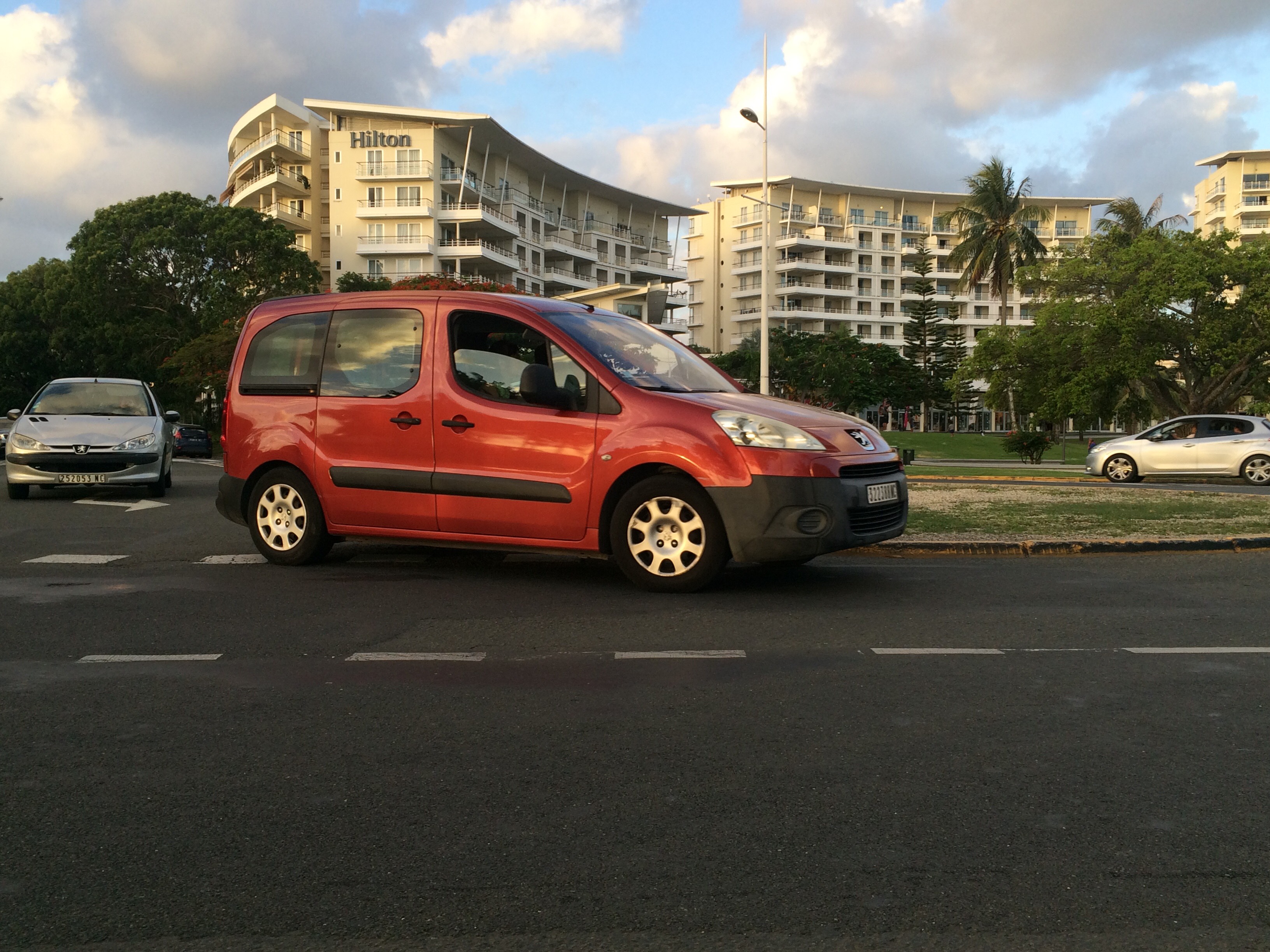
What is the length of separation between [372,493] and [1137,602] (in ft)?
16.9

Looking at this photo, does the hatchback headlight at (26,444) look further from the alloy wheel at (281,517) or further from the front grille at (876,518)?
the front grille at (876,518)

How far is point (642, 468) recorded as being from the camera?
24.5 feet

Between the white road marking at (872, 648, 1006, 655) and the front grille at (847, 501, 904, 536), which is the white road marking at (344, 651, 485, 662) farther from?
the front grille at (847, 501, 904, 536)

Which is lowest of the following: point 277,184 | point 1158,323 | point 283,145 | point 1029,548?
point 1029,548

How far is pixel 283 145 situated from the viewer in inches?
3145

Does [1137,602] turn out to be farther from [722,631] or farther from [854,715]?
[854,715]

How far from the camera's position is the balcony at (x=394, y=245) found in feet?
246

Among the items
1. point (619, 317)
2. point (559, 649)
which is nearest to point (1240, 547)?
point (619, 317)

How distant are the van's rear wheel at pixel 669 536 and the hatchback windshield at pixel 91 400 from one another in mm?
11122

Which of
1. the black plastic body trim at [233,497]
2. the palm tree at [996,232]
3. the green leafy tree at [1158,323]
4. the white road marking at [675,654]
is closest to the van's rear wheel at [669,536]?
the white road marking at [675,654]

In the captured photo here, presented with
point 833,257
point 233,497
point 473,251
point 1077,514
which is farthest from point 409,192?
point 233,497

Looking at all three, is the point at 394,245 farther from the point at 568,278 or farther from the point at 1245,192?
the point at 1245,192

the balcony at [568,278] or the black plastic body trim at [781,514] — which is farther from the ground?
the balcony at [568,278]

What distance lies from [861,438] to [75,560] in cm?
618
